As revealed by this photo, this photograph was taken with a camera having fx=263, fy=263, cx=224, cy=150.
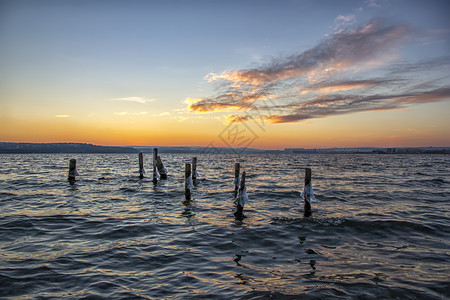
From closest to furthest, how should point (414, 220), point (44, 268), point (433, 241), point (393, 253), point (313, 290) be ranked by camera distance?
point (313, 290)
point (44, 268)
point (393, 253)
point (433, 241)
point (414, 220)

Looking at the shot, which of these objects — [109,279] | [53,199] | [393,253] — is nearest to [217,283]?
[109,279]

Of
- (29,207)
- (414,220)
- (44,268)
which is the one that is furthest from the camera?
(29,207)

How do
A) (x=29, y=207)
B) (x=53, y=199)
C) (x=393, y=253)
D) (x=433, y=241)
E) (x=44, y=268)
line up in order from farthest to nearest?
(x=53, y=199) < (x=29, y=207) < (x=433, y=241) < (x=393, y=253) < (x=44, y=268)

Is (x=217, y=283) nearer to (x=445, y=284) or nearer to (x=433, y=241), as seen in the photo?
(x=445, y=284)

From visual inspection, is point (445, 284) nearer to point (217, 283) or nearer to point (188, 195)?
point (217, 283)

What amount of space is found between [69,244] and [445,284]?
1229cm

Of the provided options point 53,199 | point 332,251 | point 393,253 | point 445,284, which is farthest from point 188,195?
point 445,284

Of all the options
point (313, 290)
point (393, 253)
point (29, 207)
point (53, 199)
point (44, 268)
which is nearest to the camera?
point (313, 290)

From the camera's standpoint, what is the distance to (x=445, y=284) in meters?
7.18

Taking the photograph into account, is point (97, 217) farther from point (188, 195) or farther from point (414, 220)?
point (414, 220)

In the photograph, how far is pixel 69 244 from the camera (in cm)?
1004

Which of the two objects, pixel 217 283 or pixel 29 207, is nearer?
pixel 217 283

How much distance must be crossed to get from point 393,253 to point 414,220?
6328 mm

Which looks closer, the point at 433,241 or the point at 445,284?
the point at 445,284
